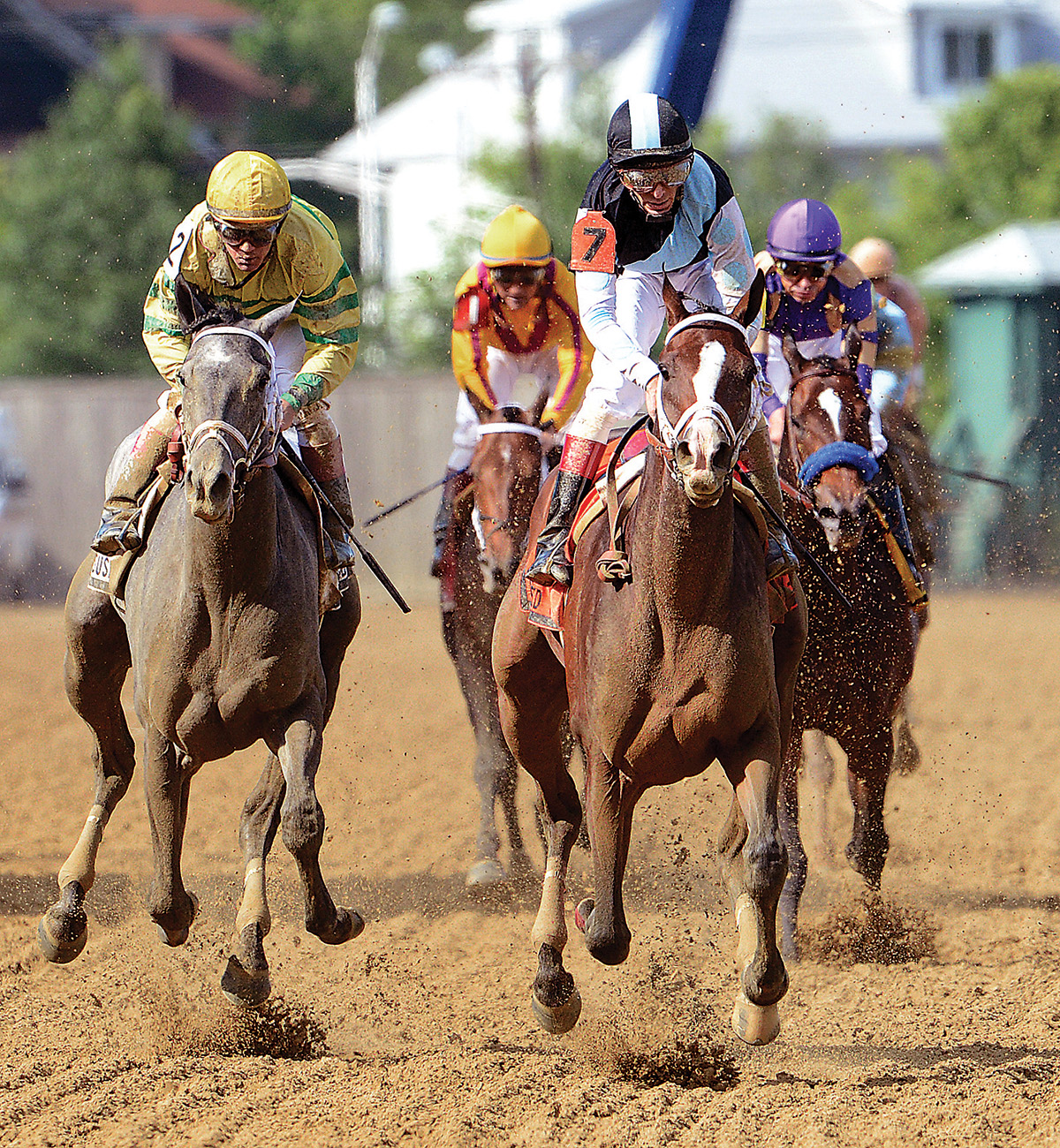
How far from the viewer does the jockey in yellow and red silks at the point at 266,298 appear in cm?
601

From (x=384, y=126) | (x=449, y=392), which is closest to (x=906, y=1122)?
(x=449, y=392)

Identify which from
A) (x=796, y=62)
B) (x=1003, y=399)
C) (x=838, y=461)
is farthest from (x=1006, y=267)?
(x=796, y=62)

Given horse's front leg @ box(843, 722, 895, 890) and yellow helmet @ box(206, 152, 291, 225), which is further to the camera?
horse's front leg @ box(843, 722, 895, 890)

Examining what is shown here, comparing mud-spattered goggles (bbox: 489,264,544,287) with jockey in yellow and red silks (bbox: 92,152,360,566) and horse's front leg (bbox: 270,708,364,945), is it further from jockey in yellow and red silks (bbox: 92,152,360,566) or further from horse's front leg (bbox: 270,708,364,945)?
horse's front leg (bbox: 270,708,364,945)

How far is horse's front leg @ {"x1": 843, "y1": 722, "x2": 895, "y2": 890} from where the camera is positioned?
7.05 meters

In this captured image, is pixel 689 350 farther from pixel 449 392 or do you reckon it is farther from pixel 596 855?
pixel 449 392

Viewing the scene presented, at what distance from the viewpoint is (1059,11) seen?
142ft

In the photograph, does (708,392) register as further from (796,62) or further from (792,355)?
(796,62)

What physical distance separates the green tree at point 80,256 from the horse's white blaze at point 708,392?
2337 cm

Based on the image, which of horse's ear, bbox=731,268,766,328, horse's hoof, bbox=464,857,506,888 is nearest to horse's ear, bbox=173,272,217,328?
horse's ear, bbox=731,268,766,328

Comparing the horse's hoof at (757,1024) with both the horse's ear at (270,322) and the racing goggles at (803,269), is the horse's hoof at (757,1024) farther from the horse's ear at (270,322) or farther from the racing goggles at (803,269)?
the racing goggles at (803,269)

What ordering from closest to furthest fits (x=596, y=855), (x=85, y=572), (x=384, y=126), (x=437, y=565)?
(x=596, y=855), (x=85, y=572), (x=437, y=565), (x=384, y=126)

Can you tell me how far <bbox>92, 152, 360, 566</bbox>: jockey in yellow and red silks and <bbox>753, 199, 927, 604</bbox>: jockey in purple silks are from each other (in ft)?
6.44

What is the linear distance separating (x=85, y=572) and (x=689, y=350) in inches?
123
